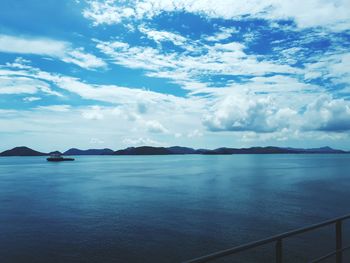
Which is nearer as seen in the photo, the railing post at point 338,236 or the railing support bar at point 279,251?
the railing support bar at point 279,251

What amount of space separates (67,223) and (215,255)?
3183 centimetres

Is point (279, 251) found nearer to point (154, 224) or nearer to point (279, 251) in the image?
point (279, 251)

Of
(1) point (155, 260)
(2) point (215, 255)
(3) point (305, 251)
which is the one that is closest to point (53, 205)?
(1) point (155, 260)

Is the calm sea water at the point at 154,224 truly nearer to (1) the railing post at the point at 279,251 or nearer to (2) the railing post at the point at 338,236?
(2) the railing post at the point at 338,236

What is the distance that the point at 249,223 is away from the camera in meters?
30.9

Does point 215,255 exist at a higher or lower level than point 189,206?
higher

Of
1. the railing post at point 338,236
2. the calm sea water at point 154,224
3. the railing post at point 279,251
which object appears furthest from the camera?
the calm sea water at point 154,224

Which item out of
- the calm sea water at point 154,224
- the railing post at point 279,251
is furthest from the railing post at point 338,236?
the calm sea water at point 154,224

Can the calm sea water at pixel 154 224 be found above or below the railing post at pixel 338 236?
below

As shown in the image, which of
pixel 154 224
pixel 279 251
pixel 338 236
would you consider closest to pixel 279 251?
pixel 279 251

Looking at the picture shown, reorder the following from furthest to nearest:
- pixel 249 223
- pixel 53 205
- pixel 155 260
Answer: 1. pixel 53 205
2. pixel 249 223
3. pixel 155 260

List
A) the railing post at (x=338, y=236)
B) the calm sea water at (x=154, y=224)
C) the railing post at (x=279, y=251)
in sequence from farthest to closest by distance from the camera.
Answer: the calm sea water at (x=154, y=224) < the railing post at (x=338, y=236) < the railing post at (x=279, y=251)

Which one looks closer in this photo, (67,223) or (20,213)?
(67,223)

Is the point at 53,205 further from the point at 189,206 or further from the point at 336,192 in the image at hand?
the point at 336,192
